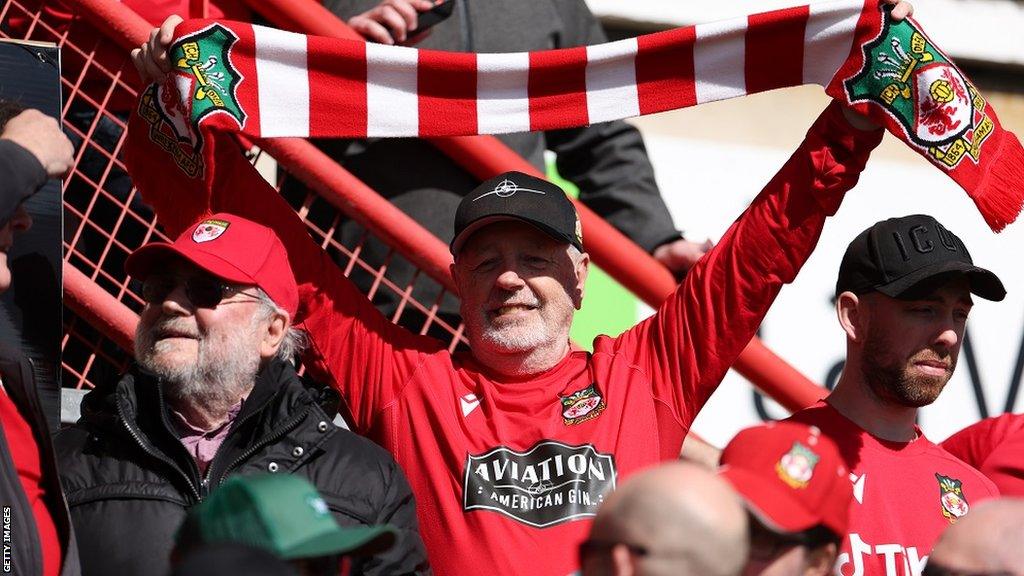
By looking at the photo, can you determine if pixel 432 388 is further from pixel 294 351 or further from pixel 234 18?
pixel 234 18

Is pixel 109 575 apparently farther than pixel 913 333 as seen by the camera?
No

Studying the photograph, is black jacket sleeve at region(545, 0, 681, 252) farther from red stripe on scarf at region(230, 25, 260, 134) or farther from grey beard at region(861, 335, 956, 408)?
red stripe on scarf at region(230, 25, 260, 134)

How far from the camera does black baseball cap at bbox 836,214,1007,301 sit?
4.43 metres

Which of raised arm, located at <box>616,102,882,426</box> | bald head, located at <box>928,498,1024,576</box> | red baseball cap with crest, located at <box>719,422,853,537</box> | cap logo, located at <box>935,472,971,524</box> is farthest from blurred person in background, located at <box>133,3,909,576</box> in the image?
bald head, located at <box>928,498,1024,576</box>

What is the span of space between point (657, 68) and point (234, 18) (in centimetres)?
140

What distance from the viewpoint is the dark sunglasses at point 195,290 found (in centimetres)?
408

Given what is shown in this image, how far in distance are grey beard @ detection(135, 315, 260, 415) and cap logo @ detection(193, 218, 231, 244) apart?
229 mm

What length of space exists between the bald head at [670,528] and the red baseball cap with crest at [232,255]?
5.60 feet

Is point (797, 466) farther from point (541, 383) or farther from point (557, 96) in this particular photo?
point (557, 96)

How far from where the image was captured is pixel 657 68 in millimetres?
4656

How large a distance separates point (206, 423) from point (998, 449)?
2.05 m

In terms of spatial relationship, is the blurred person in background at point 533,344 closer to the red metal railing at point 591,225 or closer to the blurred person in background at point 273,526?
the red metal railing at point 591,225

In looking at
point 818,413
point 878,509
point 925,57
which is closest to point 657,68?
point 925,57
